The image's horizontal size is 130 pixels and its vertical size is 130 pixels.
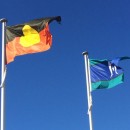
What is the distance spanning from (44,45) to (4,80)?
8.23ft

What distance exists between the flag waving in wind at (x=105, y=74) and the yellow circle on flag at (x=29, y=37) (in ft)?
18.8

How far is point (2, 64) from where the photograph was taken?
21.7 m

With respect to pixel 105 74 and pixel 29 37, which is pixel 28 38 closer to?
pixel 29 37

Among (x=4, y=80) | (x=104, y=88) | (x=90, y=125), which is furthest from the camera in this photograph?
(x=104, y=88)

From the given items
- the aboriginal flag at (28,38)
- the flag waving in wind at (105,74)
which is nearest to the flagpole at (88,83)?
the flag waving in wind at (105,74)

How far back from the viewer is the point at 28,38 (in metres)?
22.7

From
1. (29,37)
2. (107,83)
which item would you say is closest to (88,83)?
(107,83)

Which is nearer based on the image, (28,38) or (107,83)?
(28,38)

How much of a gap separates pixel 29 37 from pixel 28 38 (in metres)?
0.08

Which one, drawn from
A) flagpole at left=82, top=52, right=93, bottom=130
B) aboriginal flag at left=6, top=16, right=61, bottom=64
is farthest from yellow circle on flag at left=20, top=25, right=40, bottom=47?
flagpole at left=82, top=52, right=93, bottom=130

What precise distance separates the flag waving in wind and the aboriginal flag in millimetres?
5684

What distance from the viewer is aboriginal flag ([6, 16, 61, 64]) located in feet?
72.5

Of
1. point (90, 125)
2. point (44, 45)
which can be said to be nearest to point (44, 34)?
point (44, 45)

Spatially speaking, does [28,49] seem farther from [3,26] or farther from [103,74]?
[103,74]
